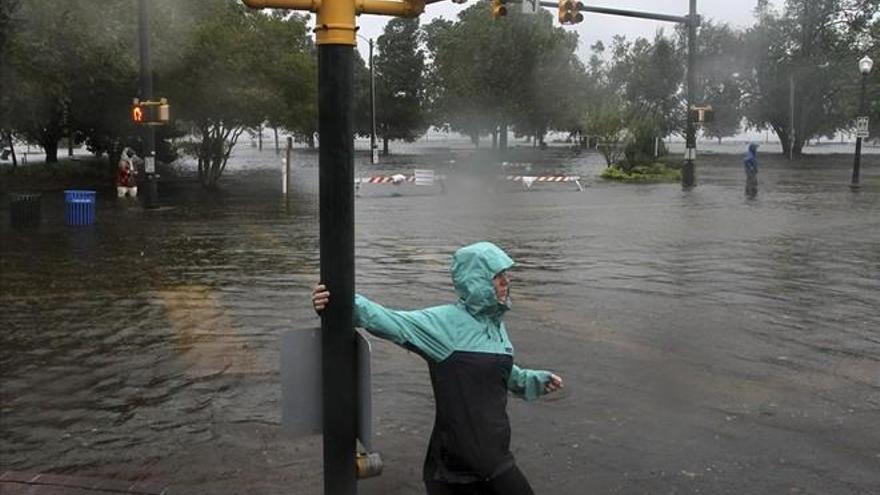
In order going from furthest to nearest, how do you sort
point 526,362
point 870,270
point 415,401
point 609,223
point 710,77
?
point 710,77, point 609,223, point 870,270, point 526,362, point 415,401

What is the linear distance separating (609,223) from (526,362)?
11783mm

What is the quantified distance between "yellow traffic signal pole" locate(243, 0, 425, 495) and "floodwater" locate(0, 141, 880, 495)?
1.64 meters

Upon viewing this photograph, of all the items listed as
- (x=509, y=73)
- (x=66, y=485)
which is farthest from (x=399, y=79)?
(x=66, y=485)

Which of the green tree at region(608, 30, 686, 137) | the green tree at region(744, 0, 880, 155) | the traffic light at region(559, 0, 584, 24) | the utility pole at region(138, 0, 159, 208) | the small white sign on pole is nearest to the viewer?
the utility pole at region(138, 0, 159, 208)

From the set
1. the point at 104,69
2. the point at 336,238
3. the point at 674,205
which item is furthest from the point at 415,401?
the point at 104,69

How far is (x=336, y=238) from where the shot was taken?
337 centimetres

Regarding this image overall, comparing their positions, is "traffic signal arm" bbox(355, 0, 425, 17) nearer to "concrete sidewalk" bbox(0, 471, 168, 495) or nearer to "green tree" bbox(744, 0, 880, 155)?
"concrete sidewalk" bbox(0, 471, 168, 495)

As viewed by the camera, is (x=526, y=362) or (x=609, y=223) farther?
(x=609, y=223)

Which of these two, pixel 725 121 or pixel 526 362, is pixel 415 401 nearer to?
pixel 526 362

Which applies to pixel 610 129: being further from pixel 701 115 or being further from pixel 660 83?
pixel 660 83

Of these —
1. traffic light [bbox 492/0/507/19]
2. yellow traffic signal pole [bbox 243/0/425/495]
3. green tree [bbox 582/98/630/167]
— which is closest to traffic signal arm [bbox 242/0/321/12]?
yellow traffic signal pole [bbox 243/0/425/495]

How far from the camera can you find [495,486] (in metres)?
3.36

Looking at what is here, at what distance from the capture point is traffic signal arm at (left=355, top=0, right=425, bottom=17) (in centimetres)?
350

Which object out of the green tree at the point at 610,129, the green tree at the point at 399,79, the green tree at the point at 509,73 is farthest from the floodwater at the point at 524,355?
the green tree at the point at 399,79
